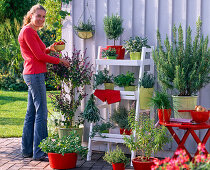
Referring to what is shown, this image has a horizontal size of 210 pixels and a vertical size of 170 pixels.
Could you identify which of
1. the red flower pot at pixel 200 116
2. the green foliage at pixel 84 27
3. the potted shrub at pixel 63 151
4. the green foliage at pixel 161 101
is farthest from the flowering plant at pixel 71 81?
the red flower pot at pixel 200 116

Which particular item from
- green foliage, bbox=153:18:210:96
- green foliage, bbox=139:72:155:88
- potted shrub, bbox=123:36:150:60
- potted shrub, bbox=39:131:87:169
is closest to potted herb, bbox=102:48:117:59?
potted shrub, bbox=123:36:150:60

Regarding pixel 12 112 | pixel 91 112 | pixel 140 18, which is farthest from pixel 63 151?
pixel 12 112

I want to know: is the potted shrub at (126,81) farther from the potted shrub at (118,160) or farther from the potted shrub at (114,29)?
the potted shrub at (118,160)

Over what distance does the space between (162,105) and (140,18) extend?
136 centimetres

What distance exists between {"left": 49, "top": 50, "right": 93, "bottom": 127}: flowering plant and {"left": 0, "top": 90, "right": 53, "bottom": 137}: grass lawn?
1.41 meters

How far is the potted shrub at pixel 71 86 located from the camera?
541cm

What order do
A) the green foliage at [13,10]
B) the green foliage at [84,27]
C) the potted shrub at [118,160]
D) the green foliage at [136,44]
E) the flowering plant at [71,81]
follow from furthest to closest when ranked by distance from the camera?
the green foliage at [13,10] < the green foliage at [84,27] < the flowering plant at [71,81] < the green foliage at [136,44] < the potted shrub at [118,160]

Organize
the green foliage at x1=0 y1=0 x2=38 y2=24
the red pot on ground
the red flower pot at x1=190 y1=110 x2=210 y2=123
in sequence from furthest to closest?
the green foliage at x1=0 y1=0 x2=38 y2=24
the red pot on ground
the red flower pot at x1=190 y1=110 x2=210 y2=123

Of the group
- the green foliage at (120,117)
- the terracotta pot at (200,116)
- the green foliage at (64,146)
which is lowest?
the green foliage at (64,146)

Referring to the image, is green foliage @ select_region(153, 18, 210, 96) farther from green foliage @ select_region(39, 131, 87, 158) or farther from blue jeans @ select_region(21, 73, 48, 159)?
blue jeans @ select_region(21, 73, 48, 159)

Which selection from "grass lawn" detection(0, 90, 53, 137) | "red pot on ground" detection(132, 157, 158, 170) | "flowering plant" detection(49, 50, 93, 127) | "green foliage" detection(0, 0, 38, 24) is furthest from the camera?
"green foliage" detection(0, 0, 38, 24)

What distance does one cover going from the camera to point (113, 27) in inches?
205

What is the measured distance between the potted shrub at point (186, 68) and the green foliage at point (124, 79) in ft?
1.49

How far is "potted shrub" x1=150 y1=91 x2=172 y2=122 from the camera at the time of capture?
177 inches
